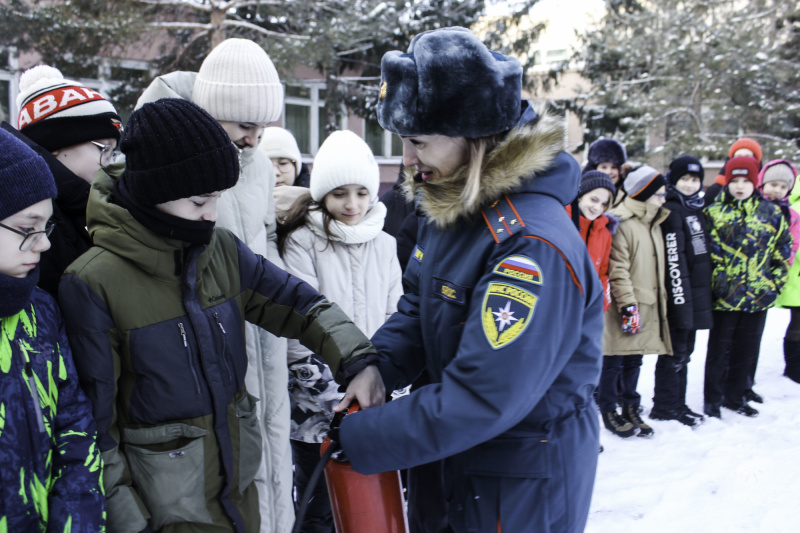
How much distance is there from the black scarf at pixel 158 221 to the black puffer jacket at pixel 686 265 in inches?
153

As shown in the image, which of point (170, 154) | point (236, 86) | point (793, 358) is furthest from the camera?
point (793, 358)

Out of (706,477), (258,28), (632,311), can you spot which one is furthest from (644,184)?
(258,28)

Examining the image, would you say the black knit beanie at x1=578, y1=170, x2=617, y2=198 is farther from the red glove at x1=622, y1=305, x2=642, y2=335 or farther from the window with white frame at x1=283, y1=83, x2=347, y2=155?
the window with white frame at x1=283, y1=83, x2=347, y2=155

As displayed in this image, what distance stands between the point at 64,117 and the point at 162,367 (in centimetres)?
94

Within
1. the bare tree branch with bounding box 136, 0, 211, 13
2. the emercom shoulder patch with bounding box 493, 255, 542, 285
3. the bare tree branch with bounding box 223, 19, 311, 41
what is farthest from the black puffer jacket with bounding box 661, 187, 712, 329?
the bare tree branch with bounding box 136, 0, 211, 13

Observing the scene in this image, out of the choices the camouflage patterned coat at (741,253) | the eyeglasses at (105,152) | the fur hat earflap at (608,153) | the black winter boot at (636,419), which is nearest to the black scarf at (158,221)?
the eyeglasses at (105,152)

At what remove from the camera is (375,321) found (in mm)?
2809

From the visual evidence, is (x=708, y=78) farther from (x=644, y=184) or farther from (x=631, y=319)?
(x=631, y=319)

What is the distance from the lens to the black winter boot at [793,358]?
18.7 feet

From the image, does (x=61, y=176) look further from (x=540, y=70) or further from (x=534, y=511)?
(x=540, y=70)

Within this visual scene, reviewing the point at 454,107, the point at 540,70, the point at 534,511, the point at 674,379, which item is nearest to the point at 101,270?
the point at 454,107

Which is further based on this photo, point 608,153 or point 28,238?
point 608,153

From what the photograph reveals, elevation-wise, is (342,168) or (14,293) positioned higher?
(342,168)

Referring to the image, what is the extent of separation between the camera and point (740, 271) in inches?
187
